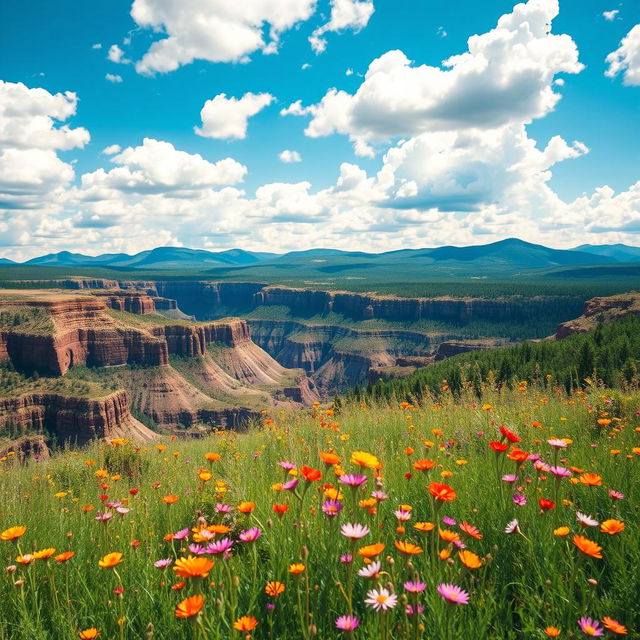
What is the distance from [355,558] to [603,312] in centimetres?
10512

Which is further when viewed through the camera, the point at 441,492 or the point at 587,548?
the point at 441,492

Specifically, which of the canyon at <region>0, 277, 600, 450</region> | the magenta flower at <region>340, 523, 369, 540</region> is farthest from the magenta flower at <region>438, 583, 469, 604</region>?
the canyon at <region>0, 277, 600, 450</region>

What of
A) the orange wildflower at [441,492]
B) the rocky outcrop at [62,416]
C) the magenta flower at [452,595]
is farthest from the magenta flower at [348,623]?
the rocky outcrop at [62,416]

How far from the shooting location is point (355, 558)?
10.0 ft

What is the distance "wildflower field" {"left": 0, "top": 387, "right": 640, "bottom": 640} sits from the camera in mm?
2514

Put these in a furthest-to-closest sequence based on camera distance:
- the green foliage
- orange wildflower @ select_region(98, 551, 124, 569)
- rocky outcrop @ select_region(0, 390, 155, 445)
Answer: rocky outcrop @ select_region(0, 390, 155, 445) → the green foliage → orange wildflower @ select_region(98, 551, 124, 569)

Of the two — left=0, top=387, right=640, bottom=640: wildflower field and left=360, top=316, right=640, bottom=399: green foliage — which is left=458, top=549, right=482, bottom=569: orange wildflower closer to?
left=0, top=387, right=640, bottom=640: wildflower field

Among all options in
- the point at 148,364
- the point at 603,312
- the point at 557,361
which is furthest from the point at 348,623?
the point at 148,364

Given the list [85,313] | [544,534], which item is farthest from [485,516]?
[85,313]

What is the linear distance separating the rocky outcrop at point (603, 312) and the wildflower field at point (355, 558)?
8766 cm

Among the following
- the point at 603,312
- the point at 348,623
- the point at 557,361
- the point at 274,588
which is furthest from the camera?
the point at 603,312

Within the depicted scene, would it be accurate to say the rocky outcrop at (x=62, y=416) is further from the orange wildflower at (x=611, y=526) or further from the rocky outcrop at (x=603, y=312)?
the rocky outcrop at (x=603, y=312)

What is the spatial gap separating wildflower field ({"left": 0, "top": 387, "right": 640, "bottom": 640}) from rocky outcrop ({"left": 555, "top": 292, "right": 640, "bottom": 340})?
Result: 3451 inches

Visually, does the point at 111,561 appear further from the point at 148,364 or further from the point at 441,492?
the point at 148,364
